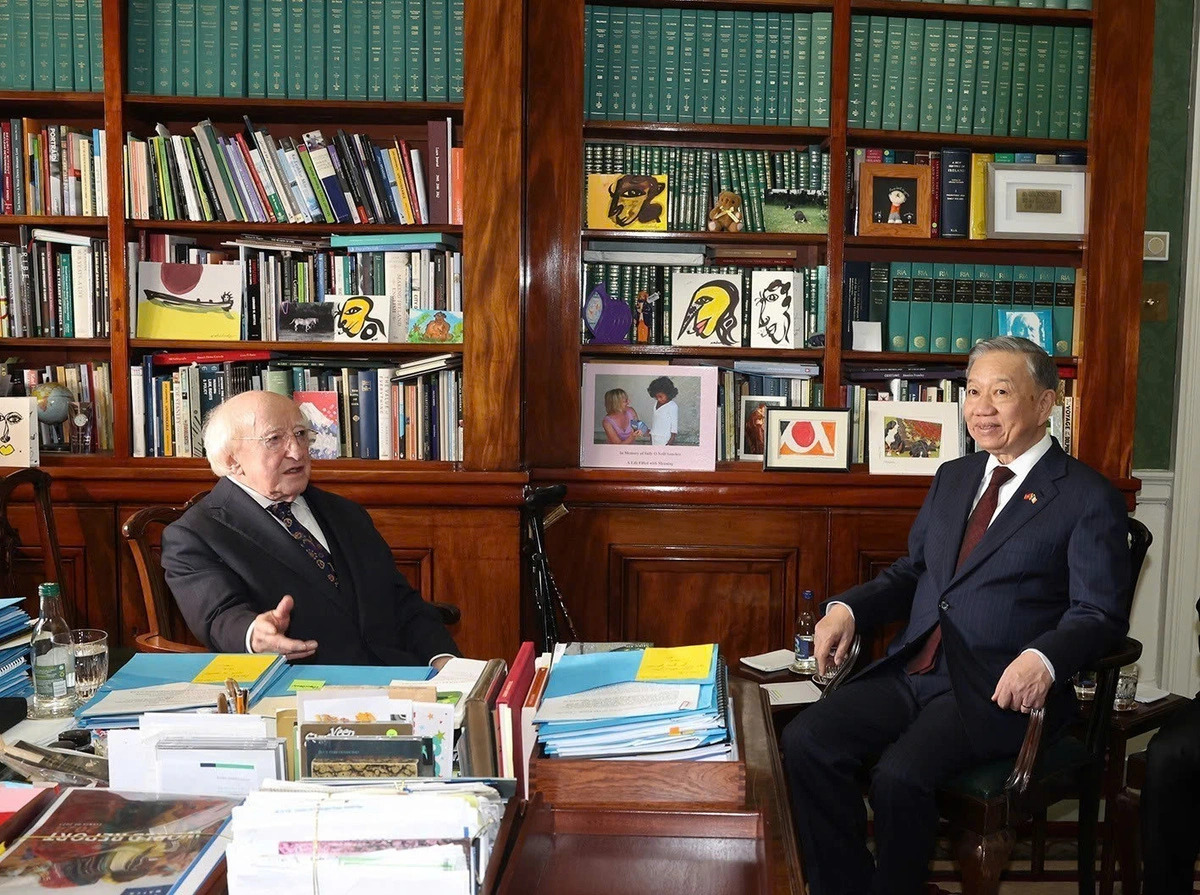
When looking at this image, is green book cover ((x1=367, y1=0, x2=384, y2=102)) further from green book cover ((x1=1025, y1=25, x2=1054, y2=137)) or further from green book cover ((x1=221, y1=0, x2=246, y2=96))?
green book cover ((x1=1025, y1=25, x2=1054, y2=137))

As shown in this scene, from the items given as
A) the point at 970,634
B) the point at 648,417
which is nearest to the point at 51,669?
the point at 970,634

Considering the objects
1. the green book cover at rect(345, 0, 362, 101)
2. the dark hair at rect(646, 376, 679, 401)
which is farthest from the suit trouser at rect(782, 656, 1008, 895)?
the green book cover at rect(345, 0, 362, 101)

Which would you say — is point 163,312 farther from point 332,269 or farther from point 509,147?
point 509,147

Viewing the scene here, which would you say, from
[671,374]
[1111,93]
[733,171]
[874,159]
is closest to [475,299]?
[671,374]

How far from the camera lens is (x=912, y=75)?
3.41 meters

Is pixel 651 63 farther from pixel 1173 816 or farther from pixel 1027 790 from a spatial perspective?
pixel 1173 816

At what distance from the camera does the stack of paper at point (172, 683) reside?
1.53 meters

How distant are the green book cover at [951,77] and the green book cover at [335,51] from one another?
1.68 metres

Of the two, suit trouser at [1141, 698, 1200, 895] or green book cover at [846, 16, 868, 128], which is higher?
green book cover at [846, 16, 868, 128]

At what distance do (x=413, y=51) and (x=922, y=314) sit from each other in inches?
70.3

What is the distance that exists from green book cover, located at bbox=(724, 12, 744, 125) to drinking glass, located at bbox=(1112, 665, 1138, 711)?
1879 millimetres

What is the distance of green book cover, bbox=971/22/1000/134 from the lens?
3400 mm

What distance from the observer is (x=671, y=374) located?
3471 millimetres

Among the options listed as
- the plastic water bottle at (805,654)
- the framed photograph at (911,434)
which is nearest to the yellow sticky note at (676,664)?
the plastic water bottle at (805,654)
